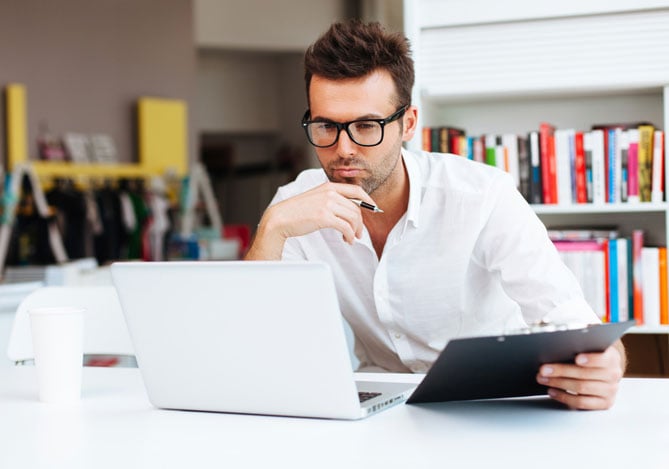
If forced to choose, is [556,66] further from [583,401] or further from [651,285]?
[583,401]

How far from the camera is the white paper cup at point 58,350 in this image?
1.43m

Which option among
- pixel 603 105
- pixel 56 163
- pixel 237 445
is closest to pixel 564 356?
pixel 237 445

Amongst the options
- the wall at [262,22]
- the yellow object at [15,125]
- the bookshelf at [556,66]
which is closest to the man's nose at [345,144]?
the bookshelf at [556,66]

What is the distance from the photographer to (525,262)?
70.6 inches

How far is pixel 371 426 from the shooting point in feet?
4.03

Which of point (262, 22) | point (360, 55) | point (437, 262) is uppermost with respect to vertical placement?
point (262, 22)

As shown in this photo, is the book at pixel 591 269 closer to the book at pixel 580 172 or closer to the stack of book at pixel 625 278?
the stack of book at pixel 625 278

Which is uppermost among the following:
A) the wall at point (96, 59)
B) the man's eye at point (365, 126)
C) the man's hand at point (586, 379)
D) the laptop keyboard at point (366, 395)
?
the wall at point (96, 59)

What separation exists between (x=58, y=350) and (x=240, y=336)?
1.24 ft

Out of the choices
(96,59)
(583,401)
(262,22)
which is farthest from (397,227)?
(262,22)

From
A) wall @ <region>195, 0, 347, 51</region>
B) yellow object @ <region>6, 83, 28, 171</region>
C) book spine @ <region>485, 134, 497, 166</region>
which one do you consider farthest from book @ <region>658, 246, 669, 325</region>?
wall @ <region>195, 0, 347, 51</region>

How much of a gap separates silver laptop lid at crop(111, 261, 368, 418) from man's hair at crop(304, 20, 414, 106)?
0.73 m

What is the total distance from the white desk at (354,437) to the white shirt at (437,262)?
0.51 metres

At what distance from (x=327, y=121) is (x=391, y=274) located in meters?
0.38
